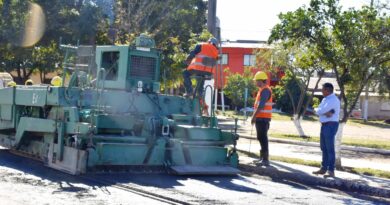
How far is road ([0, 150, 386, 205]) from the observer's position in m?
8.38

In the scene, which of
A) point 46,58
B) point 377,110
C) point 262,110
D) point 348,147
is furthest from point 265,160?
point 377,110

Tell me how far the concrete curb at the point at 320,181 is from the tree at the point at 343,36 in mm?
1727

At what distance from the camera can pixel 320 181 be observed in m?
11.1

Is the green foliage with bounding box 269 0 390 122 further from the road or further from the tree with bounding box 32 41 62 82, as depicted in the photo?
the tree with bounding box 32 41 62 82

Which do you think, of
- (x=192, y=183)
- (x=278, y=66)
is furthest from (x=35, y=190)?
(x=278, y=66)

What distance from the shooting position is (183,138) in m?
11.3

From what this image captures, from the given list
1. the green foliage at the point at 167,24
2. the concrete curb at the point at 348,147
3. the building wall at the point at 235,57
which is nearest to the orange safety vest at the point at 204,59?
the concrete curb at the point at 348,147

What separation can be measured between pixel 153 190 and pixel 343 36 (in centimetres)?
579

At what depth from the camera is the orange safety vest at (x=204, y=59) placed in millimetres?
12711

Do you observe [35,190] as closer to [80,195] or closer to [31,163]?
[80,195]

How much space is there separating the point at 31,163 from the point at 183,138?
304cm

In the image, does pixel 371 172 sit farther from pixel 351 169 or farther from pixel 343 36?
pixel 343 36

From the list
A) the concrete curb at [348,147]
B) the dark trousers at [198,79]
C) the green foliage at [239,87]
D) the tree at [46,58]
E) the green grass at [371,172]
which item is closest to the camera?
the green grass at [371,172]

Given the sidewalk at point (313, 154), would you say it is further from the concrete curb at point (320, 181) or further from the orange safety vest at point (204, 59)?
the orange safety vest at point (204, 59)
